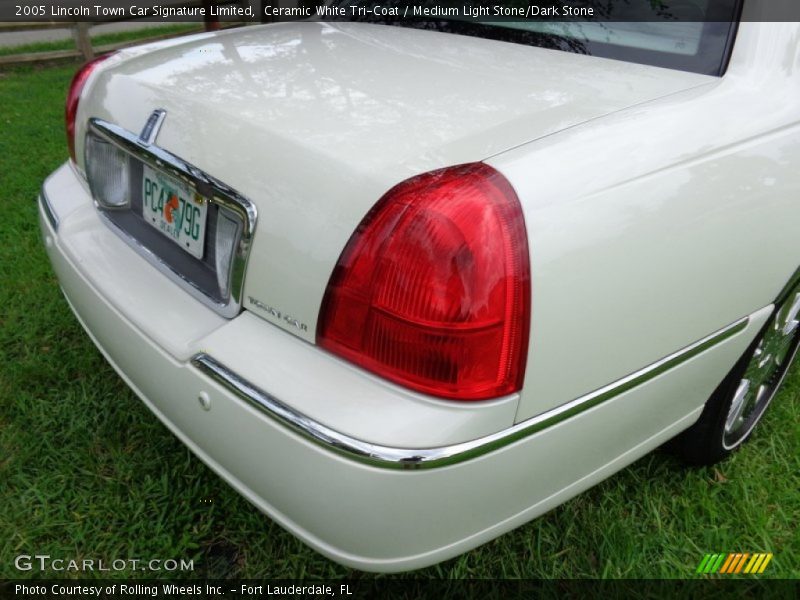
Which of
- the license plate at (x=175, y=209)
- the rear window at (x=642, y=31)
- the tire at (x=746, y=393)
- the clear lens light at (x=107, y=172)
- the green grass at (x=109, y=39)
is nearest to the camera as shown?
the license plate at (x=175, y=209)

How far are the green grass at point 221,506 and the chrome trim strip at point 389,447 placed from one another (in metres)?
0.66

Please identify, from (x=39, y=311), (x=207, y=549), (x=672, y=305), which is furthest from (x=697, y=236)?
(x=39, y=311)

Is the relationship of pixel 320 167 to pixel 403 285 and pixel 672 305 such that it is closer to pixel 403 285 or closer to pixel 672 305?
pixel 403 285

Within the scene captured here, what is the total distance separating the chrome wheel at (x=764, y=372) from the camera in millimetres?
2113

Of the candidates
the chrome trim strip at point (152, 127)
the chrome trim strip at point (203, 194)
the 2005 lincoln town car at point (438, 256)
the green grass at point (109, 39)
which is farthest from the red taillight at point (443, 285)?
the green grass at point (109, 39)

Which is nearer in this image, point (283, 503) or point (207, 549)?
point (283, 503)

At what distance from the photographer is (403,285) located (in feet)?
4.13

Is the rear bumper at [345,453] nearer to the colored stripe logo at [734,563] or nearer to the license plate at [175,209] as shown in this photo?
the license plate at [175,209]

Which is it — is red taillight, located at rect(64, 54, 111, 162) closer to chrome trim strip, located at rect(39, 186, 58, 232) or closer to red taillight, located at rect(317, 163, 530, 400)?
chrome trim strip, located at rect(39, 186, 58, 232)

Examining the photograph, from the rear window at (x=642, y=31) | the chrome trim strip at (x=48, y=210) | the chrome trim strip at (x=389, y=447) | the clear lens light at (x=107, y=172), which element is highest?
the rear window at (x=642, y=31)

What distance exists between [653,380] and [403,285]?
2.20ft

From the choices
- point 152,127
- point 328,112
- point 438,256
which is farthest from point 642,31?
point 152,127

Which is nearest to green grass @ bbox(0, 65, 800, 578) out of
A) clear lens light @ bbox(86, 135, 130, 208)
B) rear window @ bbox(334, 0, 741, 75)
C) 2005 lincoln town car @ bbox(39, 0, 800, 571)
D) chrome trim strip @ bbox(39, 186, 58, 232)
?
2005 lincoln town car @ bbox(39, 0, 800, 571)

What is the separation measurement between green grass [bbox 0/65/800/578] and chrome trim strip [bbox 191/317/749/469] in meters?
0.66
